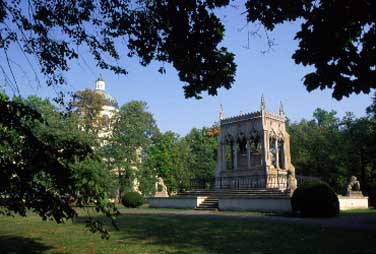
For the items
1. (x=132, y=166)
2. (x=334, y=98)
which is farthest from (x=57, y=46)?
(x=132, y=166)

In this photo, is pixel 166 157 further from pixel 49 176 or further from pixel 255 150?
pixel 49 176

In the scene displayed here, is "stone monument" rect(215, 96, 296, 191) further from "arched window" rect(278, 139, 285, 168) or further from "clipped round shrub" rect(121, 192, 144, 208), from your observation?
"clipped round shrub" rect(121, 192, 144, 208)

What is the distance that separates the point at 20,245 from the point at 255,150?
25636 millimetres

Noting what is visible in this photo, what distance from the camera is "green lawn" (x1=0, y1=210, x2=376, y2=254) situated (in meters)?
9.33

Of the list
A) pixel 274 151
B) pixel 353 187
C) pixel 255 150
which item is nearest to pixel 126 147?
pixel 255 150

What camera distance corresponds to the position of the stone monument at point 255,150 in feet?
97.0

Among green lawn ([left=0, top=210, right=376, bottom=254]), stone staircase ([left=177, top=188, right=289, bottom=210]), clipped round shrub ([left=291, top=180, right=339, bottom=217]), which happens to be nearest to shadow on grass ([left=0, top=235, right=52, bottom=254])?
green lawn ([left=0, top=210, right=376, bottom=254])

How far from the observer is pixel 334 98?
5770 mm

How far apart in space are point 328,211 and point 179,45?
15894 millimetres

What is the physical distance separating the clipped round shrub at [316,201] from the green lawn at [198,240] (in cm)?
554

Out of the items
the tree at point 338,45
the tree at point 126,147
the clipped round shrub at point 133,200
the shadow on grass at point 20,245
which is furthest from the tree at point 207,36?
the tree at point 126,147

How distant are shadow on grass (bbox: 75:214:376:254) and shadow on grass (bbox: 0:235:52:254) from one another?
2169 millimetres

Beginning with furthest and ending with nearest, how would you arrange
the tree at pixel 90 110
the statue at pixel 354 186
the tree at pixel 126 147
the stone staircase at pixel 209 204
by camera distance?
the tree at pixel 90 110, the tree at pixel 126 147, the statue at pixel 354 186, the stone staircase at pixel 209 204

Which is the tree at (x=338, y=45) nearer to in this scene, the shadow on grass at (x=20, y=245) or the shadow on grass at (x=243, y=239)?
the shadow on grass at (x=243, y=239)
